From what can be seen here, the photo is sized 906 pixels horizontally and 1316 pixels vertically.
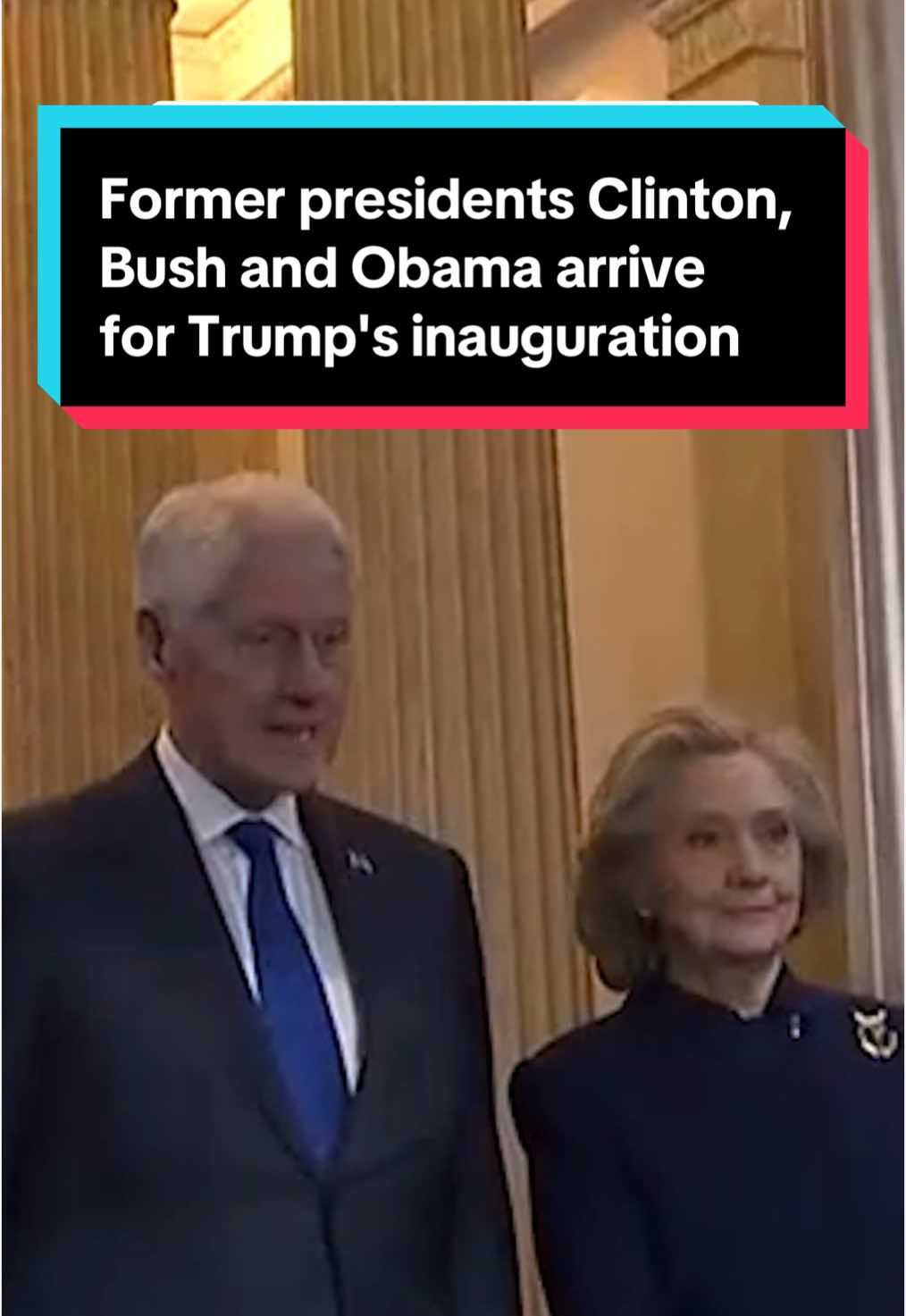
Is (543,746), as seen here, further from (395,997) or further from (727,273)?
(727,273)

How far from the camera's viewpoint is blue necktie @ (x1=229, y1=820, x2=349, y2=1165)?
2.56m

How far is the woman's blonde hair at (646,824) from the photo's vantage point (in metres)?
2.63

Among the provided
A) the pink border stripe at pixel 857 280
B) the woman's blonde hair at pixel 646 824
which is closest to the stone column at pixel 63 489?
the woman's blonde hair at pixel 646 824

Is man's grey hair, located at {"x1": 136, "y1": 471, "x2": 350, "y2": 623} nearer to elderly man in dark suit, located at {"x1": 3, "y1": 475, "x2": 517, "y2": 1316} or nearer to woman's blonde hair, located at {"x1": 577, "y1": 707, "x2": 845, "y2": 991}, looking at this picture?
elderly man in dark suit, located at {"x1": 3, "y1": 475, "x2": 517, "y2": 1316}

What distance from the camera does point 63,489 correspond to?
2.61 meters

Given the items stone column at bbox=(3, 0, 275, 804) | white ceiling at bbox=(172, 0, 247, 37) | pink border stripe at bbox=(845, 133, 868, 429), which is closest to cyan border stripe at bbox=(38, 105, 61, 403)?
stone column at bbox=(3, 0, 275, 804)

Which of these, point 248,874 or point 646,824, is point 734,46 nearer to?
point 646,824

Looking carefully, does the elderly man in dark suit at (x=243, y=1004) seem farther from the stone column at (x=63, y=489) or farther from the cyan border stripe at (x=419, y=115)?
the cyan border stripe at (x=419, y=115)

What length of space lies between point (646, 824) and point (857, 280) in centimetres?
59

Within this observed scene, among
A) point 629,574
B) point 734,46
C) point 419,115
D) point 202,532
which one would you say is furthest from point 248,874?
point 734,46

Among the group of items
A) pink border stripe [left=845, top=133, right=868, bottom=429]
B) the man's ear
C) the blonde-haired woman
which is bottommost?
the blonde-haired woman

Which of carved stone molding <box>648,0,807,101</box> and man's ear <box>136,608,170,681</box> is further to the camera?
carved stone molding <box>648,0,807,101</box>

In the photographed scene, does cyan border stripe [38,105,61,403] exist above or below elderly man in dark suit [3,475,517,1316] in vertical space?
above

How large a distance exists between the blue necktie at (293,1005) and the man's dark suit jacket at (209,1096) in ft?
0.07
